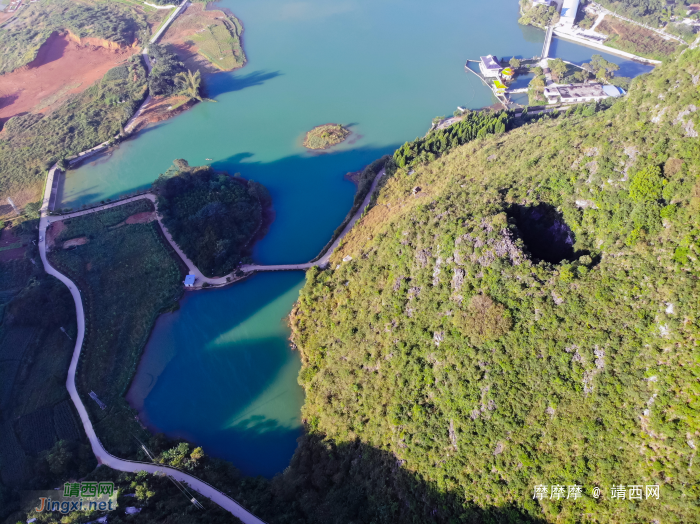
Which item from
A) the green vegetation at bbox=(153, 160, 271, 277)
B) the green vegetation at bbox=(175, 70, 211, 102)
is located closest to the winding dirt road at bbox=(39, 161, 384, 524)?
the green vegetation at bbox=(153, 160, 271, 277)

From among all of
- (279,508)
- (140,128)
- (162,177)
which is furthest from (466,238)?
(140,128)

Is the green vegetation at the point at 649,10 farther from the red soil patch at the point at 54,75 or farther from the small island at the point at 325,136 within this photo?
the red soil patch at the point at 54,75

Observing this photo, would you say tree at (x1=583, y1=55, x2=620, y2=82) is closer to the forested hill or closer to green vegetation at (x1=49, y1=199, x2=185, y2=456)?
the forested hill

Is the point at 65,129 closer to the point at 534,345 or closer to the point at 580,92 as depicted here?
the point at 534,345

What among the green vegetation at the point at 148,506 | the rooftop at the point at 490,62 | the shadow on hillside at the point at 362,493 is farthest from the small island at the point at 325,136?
the green vegetation at the point at 148,506

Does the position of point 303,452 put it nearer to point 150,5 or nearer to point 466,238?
point 466,238

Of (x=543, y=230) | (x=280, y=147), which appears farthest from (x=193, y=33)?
(x=543, y=230)
